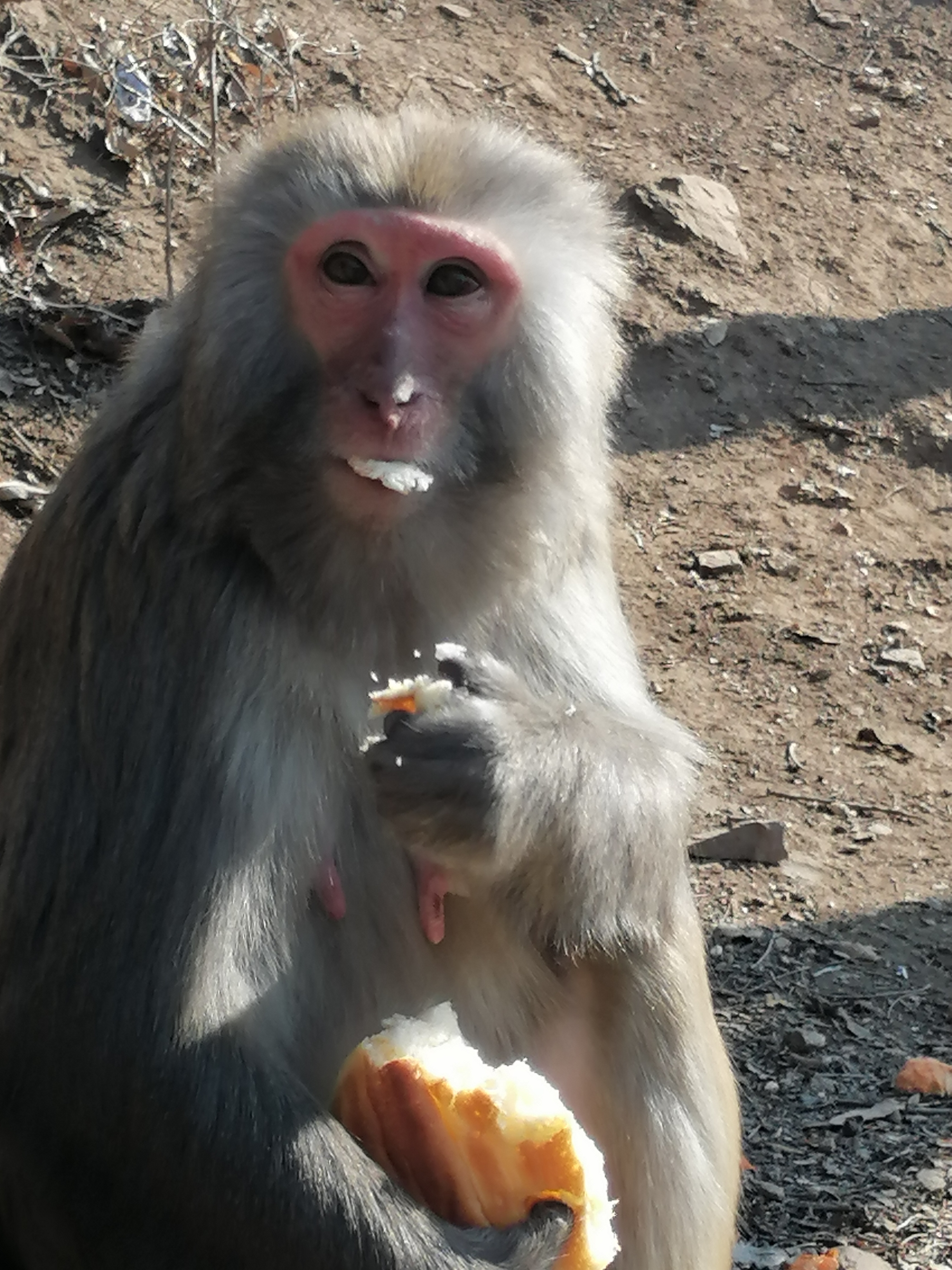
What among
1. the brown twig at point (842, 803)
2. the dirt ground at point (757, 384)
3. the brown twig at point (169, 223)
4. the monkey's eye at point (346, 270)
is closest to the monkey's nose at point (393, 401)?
the monkey's eye at point (346, 270)

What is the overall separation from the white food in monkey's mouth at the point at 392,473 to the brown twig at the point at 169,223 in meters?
3.20

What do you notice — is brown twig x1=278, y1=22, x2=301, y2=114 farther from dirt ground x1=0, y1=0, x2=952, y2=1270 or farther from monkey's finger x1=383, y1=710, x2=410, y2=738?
monkey's finger x1=383, y1=710, x2=410, y2=738

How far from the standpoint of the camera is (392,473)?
→ 3010 mm

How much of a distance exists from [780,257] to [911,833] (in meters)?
3.35

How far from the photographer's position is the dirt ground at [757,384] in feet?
16.8

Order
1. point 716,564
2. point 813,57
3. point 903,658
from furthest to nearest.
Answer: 1. point 813,57
2. point 716,564
3. point 903,658

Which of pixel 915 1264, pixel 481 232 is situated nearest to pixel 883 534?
pixel 915 1264

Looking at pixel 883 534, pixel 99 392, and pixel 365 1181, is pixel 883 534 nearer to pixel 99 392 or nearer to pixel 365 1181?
pixel 99 392

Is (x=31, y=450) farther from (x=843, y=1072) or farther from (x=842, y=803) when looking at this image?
(x=843, y=1072)

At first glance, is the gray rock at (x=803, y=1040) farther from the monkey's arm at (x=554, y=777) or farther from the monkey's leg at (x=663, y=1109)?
the monkey's arm at (x=554, y=777)

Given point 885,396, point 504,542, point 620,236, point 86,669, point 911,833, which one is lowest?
point 911,833

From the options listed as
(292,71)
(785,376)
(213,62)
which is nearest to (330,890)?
(213,62)

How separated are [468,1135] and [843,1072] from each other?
6.67ft

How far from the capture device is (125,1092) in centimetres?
308
